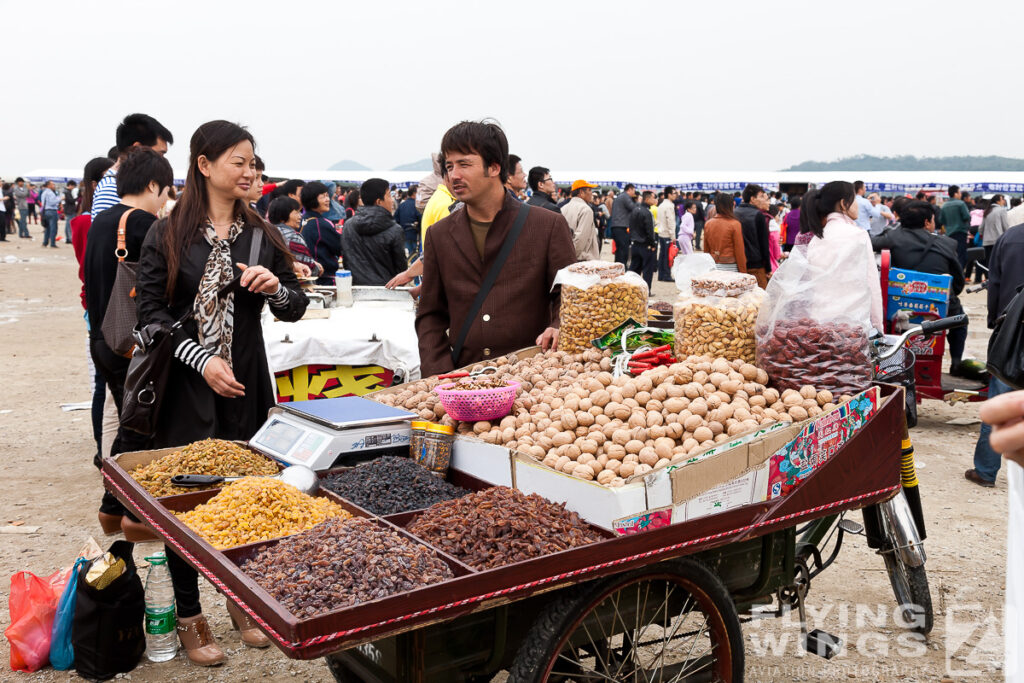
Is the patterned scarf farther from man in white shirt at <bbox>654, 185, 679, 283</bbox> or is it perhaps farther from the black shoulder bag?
man in white shirt at <bbox>654, 185, 679, 283</bbox>

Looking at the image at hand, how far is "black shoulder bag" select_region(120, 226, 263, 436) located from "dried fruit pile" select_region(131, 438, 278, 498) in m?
0.40

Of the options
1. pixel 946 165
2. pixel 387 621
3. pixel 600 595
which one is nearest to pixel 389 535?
pixel 387 621

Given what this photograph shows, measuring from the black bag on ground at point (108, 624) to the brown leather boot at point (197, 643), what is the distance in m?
0.17

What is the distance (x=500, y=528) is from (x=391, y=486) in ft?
1.71

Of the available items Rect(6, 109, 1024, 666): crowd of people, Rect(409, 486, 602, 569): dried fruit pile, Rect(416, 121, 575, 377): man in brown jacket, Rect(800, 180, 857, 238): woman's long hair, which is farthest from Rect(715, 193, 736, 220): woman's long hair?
Rect(409, 486, 602, 569): dried fruit pile

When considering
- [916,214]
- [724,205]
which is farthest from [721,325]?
[724,205]

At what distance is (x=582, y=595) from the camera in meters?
2.17

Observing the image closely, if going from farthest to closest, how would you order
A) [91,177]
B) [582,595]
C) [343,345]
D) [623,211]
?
[623,211] → [91,177] → [343,345] → [582,595]

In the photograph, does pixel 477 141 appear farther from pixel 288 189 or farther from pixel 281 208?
pixel 288 189

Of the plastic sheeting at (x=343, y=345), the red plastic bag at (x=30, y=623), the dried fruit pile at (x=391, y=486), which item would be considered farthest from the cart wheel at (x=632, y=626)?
the plastic sheeting at (x=343, y=345)

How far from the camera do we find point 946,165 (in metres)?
135

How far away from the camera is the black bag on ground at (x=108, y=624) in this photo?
128 inches

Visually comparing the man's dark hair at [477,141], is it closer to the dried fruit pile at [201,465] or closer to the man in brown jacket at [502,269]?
the man in brown jacket at [502,269]

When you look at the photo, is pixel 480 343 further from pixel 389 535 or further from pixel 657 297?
pixel 657 297
